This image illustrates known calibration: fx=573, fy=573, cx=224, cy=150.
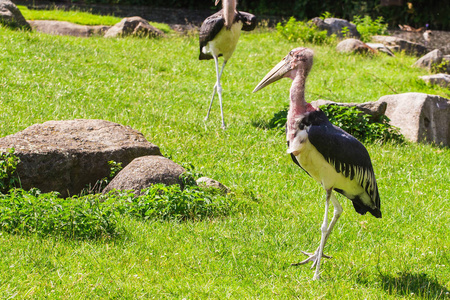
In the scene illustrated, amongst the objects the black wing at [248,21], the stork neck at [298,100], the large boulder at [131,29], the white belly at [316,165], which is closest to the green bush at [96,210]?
the white belly at [316,165]

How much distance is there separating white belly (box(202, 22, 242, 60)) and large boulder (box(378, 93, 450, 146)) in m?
2.63

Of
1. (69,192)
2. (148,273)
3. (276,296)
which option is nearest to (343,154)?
(276,296)

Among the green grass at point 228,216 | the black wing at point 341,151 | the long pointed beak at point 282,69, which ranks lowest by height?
the green grass at point 228,216

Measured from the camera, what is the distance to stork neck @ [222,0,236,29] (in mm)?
8914

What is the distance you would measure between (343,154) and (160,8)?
2116 centimetres

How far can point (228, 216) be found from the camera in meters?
5.38

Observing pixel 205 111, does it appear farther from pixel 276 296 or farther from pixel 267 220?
pixel 276 296

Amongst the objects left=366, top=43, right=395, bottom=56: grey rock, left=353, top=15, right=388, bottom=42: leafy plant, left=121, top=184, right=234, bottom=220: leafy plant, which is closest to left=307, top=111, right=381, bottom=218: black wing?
Answer: left=121, top=184, right=234, bottom=220: leafy plant

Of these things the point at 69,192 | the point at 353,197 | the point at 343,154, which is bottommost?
the point at 69,192

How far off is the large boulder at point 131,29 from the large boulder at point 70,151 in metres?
8.80

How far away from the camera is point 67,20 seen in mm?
16938

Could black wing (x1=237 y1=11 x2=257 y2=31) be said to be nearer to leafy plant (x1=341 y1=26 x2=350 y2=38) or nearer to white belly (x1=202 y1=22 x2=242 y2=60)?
white belly (x1=202 y1=22 x2=242 y2=60)

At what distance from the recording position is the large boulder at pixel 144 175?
5383mm

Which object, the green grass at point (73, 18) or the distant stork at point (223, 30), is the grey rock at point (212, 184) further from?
the green grass at point (73, 18)
